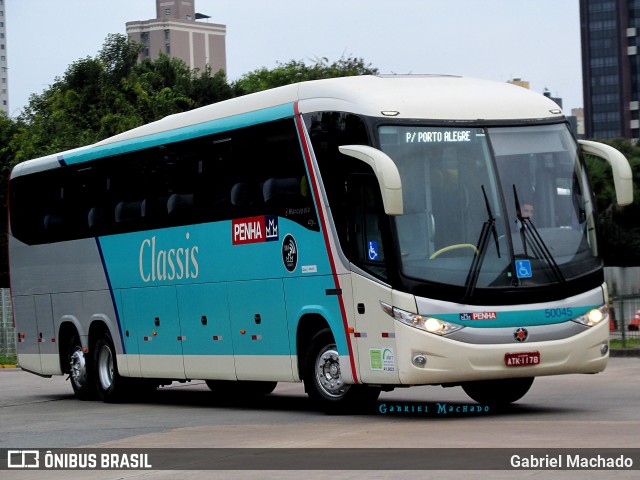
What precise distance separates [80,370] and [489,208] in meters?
10.0

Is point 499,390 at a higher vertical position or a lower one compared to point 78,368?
higher

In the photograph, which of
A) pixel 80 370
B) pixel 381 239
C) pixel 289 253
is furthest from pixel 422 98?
pixel 80 370

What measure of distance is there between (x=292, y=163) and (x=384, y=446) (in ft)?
Answer: 16.9

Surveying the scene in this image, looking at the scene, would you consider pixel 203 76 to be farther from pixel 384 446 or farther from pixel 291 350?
pixel 384 446

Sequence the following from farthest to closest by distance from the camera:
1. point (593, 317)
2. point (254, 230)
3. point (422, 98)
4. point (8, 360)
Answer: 1. point (8, 360)
2. point (254, 230)
3. point (422, 98)
4. point (593, 317)

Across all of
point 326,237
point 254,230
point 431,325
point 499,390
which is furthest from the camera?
point 254,230

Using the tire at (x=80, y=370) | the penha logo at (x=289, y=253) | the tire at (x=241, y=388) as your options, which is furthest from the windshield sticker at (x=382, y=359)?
the tire at (x=80, y=370)

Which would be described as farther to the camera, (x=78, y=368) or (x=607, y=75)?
(x=607, y=75)

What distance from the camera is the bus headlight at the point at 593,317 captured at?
1588cm

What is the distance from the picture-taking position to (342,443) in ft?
43.6

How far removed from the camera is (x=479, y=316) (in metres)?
15.3

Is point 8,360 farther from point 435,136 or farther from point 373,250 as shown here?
point 435,136

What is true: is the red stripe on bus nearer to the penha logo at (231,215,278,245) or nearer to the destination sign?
the penha logo at (231,215,278,245)

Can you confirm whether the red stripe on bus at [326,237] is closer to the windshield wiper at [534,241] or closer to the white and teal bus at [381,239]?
the white and teal bus at [381,239]
